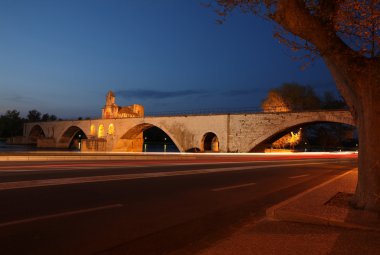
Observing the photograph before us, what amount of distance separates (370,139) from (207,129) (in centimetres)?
5390

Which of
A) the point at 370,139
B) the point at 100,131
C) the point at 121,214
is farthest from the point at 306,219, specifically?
the point at 100,131

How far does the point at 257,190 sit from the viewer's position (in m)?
11.7

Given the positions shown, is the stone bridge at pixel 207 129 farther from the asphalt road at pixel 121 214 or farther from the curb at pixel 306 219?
the curb at pixel 306 219

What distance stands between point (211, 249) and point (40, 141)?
107 metres

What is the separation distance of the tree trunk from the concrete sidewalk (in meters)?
0.37

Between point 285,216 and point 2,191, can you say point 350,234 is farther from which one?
point 2,191

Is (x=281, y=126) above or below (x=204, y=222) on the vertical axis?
above

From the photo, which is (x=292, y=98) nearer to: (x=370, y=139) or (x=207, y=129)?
(x=207, y=129)

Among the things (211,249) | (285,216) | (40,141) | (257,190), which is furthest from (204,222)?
(40,141)

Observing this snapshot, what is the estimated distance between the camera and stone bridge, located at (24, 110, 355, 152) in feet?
170

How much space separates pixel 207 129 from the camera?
6072 cm

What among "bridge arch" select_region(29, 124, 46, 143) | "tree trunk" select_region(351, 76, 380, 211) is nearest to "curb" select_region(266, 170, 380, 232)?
"tree trunk" select_region(351, 76, 380, 211)

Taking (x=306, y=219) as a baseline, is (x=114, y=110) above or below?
above

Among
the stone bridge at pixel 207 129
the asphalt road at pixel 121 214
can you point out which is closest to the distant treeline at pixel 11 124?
→ the stone bridge at pixel 207 129
